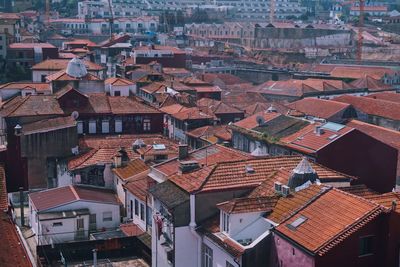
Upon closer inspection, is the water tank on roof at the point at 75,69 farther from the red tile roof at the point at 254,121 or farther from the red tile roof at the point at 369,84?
the red tile roof at the point at 369,84

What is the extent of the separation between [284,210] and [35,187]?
18.9 metres

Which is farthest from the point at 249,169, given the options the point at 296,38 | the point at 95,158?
the point at 296,38

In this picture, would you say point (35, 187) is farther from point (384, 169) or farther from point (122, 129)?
point (384, 169)

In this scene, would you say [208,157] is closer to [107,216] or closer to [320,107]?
[107,216]

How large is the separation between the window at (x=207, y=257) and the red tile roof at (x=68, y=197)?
27.9 feet

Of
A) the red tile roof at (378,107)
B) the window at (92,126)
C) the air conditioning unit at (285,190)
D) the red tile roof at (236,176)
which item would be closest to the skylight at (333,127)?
the red tile roof at (236,176)

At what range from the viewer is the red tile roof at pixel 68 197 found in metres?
25.8

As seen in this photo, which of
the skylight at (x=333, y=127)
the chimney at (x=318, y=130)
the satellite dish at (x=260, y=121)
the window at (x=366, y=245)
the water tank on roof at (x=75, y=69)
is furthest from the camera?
the water tank on roof at (x=75, y=69)

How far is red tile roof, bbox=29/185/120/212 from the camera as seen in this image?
25.8 m

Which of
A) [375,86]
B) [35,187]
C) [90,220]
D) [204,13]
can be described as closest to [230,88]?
[375,86]

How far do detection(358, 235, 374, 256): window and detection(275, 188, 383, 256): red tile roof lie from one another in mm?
496

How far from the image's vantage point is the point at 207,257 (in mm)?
19062

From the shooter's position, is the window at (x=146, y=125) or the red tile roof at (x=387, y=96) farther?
the red tile roof at (x=387, y=96)

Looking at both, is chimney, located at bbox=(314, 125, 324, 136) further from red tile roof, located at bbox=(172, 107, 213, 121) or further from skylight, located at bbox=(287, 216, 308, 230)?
skylight, located at bbox=(287, 216, 308, 230)
